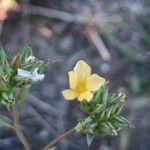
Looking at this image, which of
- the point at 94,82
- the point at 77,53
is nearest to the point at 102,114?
the point at 94,82

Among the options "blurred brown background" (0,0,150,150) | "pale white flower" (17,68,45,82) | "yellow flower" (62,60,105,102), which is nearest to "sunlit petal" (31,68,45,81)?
"pale white flower" (17,68,45,82)

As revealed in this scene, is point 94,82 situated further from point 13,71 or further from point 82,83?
point 13,71

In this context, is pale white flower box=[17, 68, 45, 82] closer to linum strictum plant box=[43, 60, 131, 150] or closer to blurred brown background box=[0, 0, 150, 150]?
linum strictum plant box=[43, 60, 131, 150]

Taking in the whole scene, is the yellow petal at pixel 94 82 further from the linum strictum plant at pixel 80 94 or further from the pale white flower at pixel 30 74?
the pale white flower at pixel 30 74

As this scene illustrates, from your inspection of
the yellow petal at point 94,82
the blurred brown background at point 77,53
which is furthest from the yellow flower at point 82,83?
the blurred brown background at point 77,53

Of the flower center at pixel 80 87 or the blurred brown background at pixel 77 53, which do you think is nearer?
the flower center at pixel 80 87

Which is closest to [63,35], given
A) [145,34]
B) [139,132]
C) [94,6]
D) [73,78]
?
[94,6]
